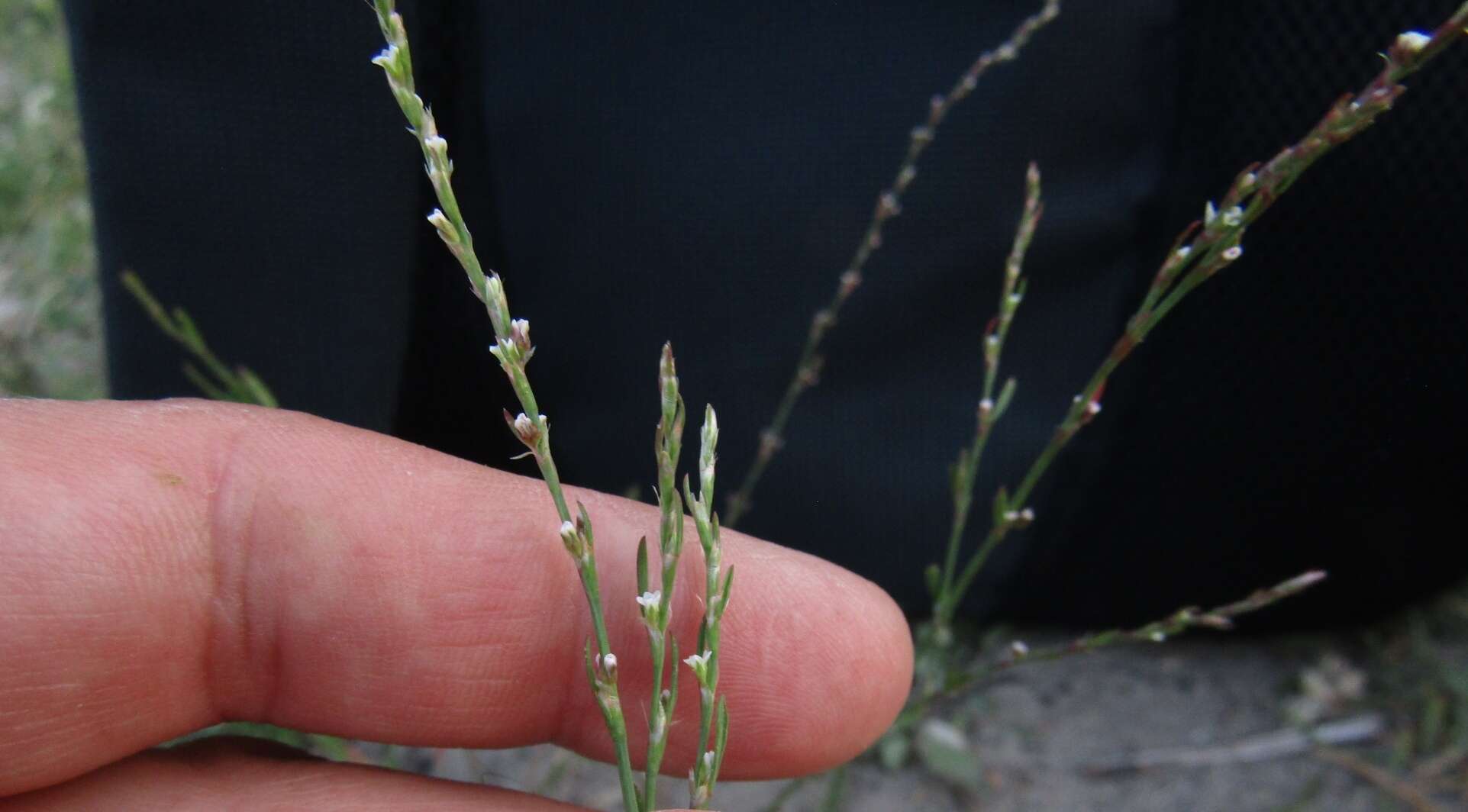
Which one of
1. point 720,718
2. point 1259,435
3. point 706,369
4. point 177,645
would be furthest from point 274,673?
point 1259,435

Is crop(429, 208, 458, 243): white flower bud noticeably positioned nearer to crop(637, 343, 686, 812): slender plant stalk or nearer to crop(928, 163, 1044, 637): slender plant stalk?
crop(637, 343, 686, 812): slender plant stalk

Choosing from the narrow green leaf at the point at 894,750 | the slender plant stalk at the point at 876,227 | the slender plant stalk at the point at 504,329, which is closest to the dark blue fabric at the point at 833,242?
the slender plant stalk at the point at 876,227

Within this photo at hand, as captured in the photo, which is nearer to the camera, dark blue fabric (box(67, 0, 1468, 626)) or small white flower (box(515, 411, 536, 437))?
small white flower (box(515, 411, 536, 437))

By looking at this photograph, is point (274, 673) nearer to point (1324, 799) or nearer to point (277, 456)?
point (277, 456)

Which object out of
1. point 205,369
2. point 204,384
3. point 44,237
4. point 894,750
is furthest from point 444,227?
point 44,237

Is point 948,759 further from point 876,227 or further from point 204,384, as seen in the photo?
point 204,384

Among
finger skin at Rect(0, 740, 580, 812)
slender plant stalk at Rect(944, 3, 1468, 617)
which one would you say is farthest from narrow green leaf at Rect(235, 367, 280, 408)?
slender plant stalk at Rect(944, 3, 1468, 617)
